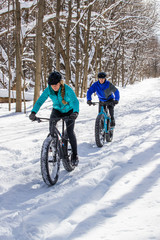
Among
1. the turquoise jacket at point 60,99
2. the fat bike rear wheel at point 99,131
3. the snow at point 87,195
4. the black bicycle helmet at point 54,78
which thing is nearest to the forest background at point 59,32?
the fat bike rear wheel at point 99,131

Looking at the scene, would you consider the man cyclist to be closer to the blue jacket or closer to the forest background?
the blue jacket

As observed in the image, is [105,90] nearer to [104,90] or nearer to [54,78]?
[104,90]

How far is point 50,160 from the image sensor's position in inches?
146

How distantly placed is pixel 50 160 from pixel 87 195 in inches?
32.3

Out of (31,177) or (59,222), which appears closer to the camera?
(59,222)

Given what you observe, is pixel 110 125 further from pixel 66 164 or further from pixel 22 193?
pixel 22 193

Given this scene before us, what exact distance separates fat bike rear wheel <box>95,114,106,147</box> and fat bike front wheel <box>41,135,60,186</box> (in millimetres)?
2001

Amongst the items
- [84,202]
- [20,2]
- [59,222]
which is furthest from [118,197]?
[20,2]

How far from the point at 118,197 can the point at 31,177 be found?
5.58 ft

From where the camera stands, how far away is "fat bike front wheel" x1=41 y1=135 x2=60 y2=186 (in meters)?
3.54

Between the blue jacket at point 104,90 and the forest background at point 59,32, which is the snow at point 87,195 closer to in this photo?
the blue jacket at point 104,90

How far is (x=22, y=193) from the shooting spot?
11.8 ft

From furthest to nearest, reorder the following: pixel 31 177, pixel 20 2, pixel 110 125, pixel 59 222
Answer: pixel 20 2 < pixel 110 125 < pixel 31 177 < pixel 59 222

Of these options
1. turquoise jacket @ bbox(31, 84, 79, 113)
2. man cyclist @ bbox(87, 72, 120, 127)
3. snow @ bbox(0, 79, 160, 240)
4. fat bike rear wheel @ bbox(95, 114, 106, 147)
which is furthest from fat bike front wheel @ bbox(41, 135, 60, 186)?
man cyclist @ bbox(87, 72, 120, 127)
